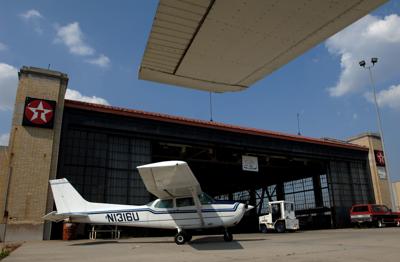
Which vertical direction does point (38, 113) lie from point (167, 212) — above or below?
above

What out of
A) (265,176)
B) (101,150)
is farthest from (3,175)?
(265,176)

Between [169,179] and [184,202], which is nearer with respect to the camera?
[169,179]

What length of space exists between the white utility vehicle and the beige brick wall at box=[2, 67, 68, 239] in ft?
46.2

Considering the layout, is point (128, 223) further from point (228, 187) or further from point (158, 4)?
point (228, 187)

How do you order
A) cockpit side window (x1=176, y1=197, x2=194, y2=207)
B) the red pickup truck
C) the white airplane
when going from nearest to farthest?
1. the white airplane
2. cockpit side window (x1=176, y1=197, x2=194, y2=207)
3. the red pickup truck

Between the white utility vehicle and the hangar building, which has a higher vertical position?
the hangar building

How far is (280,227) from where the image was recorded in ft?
71.3

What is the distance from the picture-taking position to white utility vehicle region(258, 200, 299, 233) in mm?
21641

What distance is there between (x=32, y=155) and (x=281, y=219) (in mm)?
15585

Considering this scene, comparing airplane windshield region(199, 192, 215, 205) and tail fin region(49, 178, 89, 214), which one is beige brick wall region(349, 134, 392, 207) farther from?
tail fin region(49, 178, 89, 214)

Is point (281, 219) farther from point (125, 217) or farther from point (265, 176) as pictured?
point (265, 176)

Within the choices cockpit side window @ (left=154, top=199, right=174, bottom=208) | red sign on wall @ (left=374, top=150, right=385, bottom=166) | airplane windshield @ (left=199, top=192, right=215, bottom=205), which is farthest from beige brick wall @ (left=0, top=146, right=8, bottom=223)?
red sign on wall @ (left=374, top=150, right=385, bottom=166)

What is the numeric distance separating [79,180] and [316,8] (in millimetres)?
17003

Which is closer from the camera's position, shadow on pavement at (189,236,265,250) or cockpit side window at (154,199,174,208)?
shadow on pavement at (189,236,265,250)
